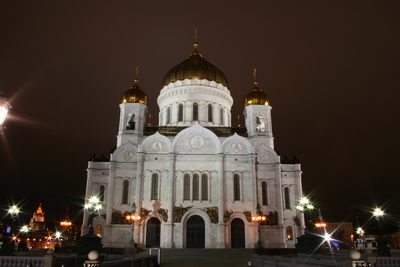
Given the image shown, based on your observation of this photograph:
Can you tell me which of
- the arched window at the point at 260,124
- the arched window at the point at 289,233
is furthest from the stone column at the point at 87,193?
the arched window at the point at 289,233

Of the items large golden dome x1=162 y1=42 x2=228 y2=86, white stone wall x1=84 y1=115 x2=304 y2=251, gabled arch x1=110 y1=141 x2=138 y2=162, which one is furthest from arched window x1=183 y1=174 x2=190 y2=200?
large golden dome x1=162 y1=42 x2=228 y2=86

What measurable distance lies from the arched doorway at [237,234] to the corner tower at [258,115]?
28.6 feet

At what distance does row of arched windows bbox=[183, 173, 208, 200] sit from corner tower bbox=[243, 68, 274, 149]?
24.8 ft

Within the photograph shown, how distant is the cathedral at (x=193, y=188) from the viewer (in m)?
29.7

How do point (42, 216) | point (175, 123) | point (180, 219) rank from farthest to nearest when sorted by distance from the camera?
point (42, 216)
point (175, 123)
point (180, 219)

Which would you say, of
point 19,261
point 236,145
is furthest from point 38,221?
point 19,261

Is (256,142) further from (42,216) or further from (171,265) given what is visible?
(42,216)

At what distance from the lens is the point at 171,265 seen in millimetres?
19203

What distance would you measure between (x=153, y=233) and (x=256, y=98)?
56.9 feet

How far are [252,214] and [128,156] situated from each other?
12540 mm

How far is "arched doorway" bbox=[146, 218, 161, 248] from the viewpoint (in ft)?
96.8

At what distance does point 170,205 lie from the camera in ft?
98.2

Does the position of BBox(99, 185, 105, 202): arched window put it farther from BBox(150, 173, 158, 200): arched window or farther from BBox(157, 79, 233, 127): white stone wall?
BBox(157, 79, 233, 127): white stone wall

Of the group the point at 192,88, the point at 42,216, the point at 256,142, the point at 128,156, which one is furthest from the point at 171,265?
the point at 42,216
